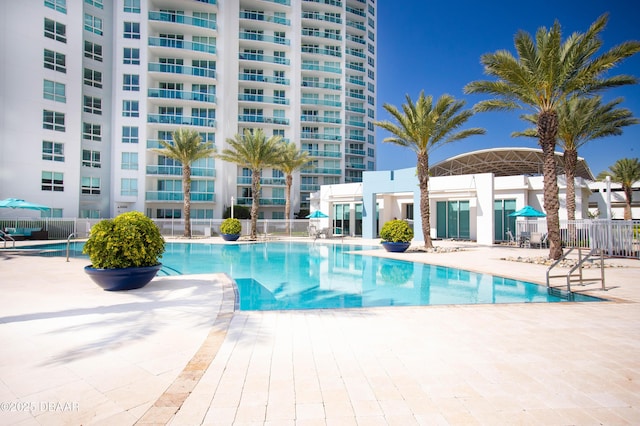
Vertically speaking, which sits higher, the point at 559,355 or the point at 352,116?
the point at 352,116

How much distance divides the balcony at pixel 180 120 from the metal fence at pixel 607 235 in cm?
3352

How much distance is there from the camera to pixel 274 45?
139 ft

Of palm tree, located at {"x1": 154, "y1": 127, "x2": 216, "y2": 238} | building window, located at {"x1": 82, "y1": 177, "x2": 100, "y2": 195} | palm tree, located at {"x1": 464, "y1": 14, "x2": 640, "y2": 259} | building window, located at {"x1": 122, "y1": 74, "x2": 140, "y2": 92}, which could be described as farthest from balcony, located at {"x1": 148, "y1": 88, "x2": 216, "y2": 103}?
palm tree, located at {"x1": 464, "y1": 14, "x2": 640, "y2": 259}

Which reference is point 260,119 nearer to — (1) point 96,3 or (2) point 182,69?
(2) point 182,69

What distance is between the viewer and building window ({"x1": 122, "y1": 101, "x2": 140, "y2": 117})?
116ft

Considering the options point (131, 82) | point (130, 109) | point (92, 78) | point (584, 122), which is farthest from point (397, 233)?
point (92, 78)

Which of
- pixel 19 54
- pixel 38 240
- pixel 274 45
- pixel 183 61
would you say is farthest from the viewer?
pixel 274 45

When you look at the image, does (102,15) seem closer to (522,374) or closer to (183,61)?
(183,61)

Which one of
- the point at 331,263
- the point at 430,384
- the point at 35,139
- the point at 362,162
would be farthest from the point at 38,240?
the point at 362,162

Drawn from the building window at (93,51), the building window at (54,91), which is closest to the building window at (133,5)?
the building window at (93,51)

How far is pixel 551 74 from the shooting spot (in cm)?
1420

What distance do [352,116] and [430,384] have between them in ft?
171

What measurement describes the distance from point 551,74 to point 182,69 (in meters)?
34.7

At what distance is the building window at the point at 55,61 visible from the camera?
99.5 ft
